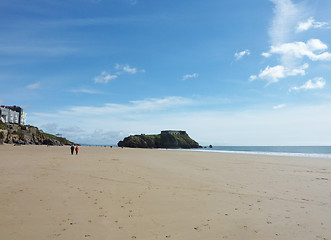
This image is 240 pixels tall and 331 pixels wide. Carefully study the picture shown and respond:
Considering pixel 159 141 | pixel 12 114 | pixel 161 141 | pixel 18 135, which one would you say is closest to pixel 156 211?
pixel 18 135

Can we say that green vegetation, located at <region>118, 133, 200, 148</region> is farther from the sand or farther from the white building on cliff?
the sand

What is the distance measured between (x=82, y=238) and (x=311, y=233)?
7036mm

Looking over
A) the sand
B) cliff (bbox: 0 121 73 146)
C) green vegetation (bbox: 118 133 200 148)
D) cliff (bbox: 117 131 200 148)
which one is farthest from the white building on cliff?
the sand

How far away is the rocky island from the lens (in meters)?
138

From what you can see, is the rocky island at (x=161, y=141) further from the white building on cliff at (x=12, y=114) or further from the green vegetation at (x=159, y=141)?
the white building on cliff at (x=12, y=114)

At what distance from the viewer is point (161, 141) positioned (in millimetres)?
160250

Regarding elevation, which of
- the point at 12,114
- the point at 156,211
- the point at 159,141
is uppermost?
the point at 12,114

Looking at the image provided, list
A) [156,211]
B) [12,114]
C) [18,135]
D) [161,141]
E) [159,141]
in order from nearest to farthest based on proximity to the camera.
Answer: [156,211] < [18,135] < [12,114] < [159,141] < [161,141]

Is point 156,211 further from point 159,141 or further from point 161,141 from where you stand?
point 161,141

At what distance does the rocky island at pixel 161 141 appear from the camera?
452 ft

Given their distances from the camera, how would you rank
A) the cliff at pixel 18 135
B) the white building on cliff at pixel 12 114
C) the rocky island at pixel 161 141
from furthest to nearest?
the rocky island at pixel 161 141 < the white building on cliff at pixel 12 114 < the cliff at pixel 18 135

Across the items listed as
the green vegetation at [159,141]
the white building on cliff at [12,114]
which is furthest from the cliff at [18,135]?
the green vegetation at [159,141]

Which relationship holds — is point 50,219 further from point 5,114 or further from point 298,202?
point 5,114

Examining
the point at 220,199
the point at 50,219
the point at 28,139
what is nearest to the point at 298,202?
the point at 220,199
